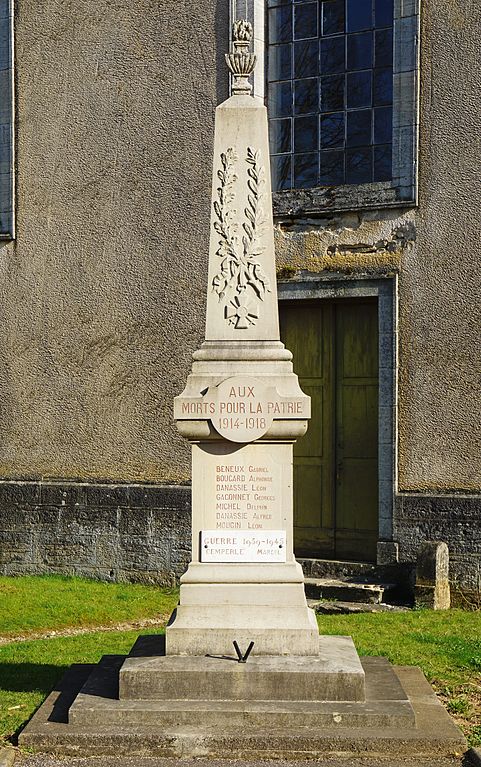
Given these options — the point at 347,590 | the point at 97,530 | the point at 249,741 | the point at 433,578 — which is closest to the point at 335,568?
the point at 347,590

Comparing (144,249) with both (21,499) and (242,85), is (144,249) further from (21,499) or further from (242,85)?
(242,85)

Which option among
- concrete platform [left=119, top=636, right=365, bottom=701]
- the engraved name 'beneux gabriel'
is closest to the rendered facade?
the engraved name 'beneux gabriel'

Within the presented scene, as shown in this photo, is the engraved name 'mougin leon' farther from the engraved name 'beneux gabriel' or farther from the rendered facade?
the rendered facade

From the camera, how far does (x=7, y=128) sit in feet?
41.4

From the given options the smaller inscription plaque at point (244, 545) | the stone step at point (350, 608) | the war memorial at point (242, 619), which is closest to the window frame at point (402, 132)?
the stone step at point (350, 608)

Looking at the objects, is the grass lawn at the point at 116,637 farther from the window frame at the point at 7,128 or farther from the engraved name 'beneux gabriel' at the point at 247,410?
the window frame at the point at 7,128

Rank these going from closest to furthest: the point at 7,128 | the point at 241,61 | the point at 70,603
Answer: the point at 241,61
the point at 70,603
the point at 7,128

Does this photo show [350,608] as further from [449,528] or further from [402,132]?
[402,132]

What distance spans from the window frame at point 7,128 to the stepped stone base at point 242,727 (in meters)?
7.67

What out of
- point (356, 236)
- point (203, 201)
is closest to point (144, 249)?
point (203, 201)

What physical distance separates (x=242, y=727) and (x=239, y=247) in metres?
2.65

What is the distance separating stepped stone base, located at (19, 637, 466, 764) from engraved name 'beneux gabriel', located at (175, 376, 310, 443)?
4.08 feet

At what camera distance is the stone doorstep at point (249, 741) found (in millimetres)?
5516

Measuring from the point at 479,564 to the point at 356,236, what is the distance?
333cm
